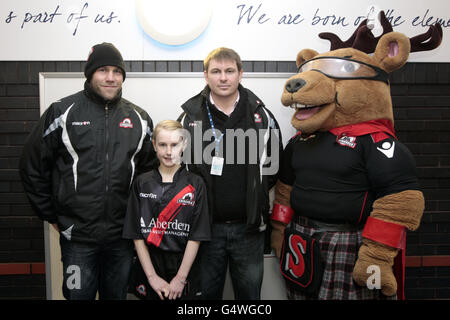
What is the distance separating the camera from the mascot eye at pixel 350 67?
1.95 metres

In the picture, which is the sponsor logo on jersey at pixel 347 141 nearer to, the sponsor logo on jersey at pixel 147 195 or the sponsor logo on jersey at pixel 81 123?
the sponsor logo on jersey at pixel 147 195

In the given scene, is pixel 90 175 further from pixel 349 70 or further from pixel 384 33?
pixel 384 33

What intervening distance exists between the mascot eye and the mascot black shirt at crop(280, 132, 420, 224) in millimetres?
393

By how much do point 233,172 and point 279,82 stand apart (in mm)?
960

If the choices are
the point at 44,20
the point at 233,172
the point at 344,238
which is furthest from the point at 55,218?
the point at 344,238

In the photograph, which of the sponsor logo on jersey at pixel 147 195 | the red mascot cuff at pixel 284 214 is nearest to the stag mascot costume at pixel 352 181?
the red mascot cuff at pixel 284 214

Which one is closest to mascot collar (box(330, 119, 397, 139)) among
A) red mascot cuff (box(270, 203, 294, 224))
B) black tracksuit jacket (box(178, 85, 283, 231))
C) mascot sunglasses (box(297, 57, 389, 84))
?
mascot sunglasses (box(297, 57, 389, 84))

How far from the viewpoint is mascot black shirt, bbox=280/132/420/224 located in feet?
5.98

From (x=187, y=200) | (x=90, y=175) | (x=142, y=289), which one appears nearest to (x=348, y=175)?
(x=187, y=200)

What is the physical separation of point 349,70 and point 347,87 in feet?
0.40

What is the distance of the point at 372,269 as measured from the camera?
1.82 meters

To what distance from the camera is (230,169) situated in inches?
81.4

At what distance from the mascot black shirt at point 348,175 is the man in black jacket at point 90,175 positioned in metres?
1.11

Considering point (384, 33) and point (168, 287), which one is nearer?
point (168, 287)
